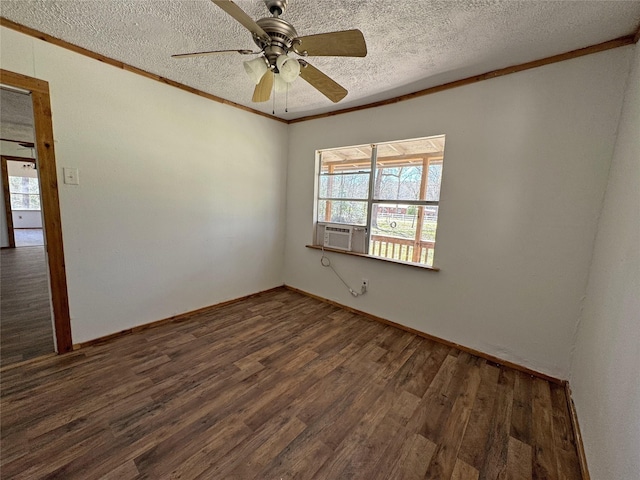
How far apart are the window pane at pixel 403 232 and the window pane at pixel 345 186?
291 millimetres

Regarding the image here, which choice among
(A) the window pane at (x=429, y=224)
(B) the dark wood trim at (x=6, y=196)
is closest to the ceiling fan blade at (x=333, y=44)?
(A) the window pane at (x=429, y=224)

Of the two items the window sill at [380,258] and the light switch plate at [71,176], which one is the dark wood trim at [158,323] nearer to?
the window sill at [380,258]

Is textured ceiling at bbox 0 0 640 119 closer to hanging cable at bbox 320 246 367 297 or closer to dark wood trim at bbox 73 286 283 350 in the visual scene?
hanging cable at bbox 320 246 367 297

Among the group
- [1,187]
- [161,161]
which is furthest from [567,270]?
[1,187]

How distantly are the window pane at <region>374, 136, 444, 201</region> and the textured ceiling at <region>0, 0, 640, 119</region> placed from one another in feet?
2.19

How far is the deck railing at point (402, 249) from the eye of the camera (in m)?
2.71

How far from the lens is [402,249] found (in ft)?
9.63

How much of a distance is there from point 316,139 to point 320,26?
1764mm

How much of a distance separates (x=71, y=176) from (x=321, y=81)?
213cm

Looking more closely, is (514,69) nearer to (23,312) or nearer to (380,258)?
(380,258)

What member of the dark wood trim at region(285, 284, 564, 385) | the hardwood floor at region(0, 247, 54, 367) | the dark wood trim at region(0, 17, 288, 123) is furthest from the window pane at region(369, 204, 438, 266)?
the hardwood floor at region(0, 247, 54, 367)

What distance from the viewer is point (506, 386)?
1.92 metres

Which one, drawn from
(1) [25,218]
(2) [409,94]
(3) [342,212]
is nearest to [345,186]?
(3) [342,212]

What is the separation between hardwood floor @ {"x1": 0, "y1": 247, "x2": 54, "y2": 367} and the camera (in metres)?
2.12
